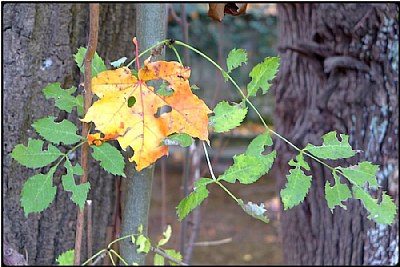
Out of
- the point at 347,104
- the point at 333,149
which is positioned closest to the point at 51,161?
the point at 333,149

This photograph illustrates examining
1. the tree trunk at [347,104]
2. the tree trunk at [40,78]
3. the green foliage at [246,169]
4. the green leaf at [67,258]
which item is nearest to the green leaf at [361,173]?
the green foliage at [246,169]

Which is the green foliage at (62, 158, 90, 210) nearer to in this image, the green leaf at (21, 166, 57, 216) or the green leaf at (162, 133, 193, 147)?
the green leaf at (21, 166, 57, 216)

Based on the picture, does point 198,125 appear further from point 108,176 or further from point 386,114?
point 386,114

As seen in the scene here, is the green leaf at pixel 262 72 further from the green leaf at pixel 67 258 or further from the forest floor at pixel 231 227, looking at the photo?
the forest floor at pixel 231 227

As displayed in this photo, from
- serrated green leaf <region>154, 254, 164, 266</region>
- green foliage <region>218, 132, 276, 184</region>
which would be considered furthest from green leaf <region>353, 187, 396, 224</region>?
serrated green leaf <region>154, 254, 164, 266</region>

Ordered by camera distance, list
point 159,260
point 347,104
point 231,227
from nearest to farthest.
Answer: point 159,260
point 347,104
point 231,227

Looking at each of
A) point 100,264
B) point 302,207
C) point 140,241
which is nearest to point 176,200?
point 302,207

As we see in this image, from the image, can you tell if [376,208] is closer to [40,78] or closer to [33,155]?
[33,155]
